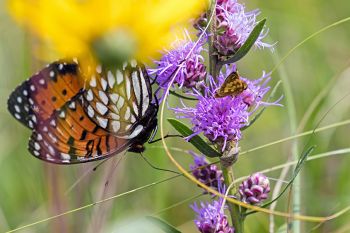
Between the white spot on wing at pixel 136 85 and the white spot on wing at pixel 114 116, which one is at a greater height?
the white spot on wing at pixel 136 85

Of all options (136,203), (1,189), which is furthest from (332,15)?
(1,189)

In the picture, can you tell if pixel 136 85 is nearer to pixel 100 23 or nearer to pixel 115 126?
pixel 115 126

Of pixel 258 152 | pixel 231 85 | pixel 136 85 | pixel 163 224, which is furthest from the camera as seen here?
pixel 258 152

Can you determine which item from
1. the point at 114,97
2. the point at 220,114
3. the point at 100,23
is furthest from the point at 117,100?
the point at 220,114

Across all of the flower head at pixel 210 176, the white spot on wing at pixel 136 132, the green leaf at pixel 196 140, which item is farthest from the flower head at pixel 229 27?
the white spot on wing at pixel 136 132

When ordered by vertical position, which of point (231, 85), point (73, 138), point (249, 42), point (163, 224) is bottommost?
point (163, 224)

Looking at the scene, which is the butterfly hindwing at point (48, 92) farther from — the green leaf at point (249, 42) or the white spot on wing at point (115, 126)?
the green leaf at point (249, 42)

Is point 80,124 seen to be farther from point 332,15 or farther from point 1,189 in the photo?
point 332,15
